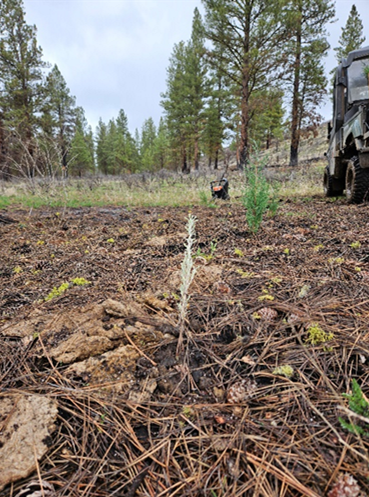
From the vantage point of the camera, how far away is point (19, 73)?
64.2 ft

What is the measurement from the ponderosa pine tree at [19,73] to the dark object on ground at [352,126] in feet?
65.3

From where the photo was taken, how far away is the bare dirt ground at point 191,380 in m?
0.86

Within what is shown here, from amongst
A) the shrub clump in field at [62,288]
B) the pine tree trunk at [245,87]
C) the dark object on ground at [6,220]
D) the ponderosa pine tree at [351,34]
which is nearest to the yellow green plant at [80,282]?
the shrub clump in field at [62,288]

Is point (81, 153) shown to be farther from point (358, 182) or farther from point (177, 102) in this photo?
point (358, 182)

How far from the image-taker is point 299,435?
3.05ft

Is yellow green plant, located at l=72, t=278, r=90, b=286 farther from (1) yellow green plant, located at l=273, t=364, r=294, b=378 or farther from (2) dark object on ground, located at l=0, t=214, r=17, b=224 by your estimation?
(2) dark object on ground, located at l=0, t=214, r=17, b=224

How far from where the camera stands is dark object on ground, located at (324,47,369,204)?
4176mm

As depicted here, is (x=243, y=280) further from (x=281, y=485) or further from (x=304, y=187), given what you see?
(x=304, y=187)

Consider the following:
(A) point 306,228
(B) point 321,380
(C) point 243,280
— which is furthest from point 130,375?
(A) point 306,228

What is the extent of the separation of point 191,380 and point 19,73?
2627 centimetres

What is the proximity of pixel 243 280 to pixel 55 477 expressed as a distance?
4.88 ft

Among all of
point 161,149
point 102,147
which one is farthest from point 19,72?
point 102,147

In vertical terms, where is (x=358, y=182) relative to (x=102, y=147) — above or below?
below

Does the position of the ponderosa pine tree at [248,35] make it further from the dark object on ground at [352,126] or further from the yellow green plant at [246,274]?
the yellow green plant at [246,274]
